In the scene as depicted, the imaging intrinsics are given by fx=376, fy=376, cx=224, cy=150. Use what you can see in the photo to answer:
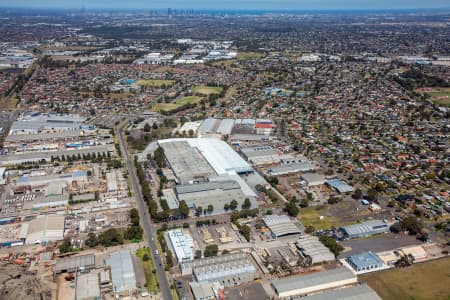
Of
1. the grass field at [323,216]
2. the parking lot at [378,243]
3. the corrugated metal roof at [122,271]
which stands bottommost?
the grass field at [323,216]

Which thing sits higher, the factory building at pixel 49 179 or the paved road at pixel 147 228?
the factory building at pixel 49 179

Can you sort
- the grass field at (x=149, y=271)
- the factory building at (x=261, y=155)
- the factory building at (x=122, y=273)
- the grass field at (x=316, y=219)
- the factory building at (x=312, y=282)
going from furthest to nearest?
1. the factory building at (x=261, y=155)
2. the grass field at (x=316, y=219)
3. the grass field at (x=149, y=271)
4. the factory building at (x=122, y=273)
5. the factory building at (x=312, y=282)

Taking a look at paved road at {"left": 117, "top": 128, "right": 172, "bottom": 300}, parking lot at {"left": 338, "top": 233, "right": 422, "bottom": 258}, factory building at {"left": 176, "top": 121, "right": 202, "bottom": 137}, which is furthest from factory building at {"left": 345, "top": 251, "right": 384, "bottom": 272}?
factory building at {"left": 176, "top": 121, "right": 202, "bottom": 137}

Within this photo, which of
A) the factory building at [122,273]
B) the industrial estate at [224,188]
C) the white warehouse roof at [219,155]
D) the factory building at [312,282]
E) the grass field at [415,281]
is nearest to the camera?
the factory building at [312,282]

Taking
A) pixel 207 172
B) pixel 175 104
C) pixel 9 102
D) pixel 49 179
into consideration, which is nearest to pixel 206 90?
pixel 175 104

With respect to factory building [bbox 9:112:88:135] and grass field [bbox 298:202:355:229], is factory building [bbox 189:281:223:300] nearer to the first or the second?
grass field [bbox 298:202:355:229]

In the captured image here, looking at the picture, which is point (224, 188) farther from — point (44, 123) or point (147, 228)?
point (44, 123)

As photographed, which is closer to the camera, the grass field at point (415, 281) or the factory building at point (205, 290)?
the factory building at point (205, 290)

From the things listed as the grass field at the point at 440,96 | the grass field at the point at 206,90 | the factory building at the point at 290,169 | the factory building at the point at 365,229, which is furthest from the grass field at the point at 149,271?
the grass field at the point at 440,96

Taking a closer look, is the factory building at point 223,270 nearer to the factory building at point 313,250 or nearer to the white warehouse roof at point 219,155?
the factory building at point 313,250
